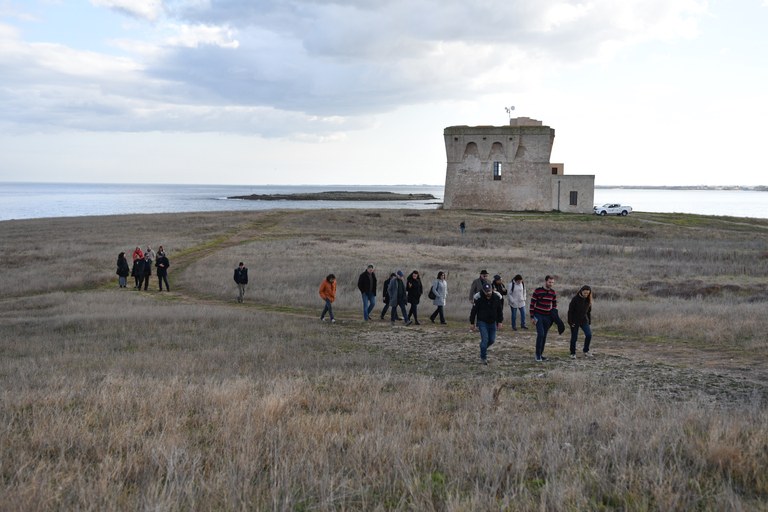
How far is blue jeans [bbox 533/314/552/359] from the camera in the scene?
1159 cm

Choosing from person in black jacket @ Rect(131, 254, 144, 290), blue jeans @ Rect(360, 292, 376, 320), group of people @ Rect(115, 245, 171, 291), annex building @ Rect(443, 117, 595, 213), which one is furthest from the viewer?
annex building @ Rect(443, 117, 595, 213)

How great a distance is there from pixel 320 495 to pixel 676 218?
6074cm

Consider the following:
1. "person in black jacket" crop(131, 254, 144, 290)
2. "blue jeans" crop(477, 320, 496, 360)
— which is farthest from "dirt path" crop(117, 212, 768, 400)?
"person in black jacket" crop(131, 254, 144, 290)

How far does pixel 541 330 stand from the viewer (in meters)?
11.6

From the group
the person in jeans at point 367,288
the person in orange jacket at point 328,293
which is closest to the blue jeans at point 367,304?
the person in jeans at point 367,288

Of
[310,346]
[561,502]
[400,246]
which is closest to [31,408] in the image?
[561,502]

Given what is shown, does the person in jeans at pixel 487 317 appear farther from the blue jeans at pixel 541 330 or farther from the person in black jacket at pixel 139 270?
the person in black jacket at pixel 139 270

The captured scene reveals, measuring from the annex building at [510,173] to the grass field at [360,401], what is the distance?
41.0 metres

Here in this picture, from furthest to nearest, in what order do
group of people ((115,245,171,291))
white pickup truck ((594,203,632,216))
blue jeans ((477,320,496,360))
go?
1. white pickup truck ((594,203,632,216))
2. group of people ((115,245,171,291))
3. blue jeans ((477,320,496,360))

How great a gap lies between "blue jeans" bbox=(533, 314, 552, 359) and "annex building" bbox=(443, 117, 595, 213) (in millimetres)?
55016

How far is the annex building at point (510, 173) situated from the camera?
64812 mm

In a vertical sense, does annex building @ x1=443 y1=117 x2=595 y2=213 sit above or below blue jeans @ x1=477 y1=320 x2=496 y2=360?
above

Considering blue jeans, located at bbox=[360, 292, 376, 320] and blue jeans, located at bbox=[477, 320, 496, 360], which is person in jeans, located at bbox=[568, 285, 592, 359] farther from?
blue jeans, located at bbox=[360, 292, 376, 320]

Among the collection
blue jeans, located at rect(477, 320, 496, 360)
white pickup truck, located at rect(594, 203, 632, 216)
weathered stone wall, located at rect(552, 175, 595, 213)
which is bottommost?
blue jeans, located at rect(477, 320, 496, 360)
